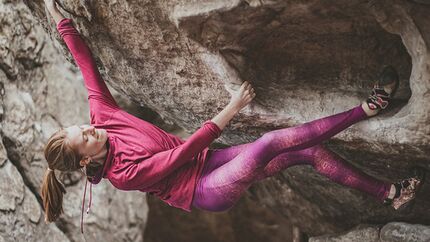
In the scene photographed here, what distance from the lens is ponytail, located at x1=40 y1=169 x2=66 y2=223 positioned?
108 inches

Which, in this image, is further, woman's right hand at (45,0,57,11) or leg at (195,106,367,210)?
woman's right hand at (45,0,57,11)

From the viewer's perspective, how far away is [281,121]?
2.90m

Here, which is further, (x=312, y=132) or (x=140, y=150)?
(x=140, y=150)

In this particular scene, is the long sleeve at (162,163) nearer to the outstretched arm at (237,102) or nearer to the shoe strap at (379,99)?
the outstretched arm at (237,102)

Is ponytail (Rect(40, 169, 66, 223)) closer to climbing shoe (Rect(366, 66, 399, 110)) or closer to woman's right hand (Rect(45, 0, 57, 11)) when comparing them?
woman's right hand (Rect(45, 0, 57, 11))

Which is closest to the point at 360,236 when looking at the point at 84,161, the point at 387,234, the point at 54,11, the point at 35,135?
the point at 387,234

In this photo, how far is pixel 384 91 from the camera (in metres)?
2.53

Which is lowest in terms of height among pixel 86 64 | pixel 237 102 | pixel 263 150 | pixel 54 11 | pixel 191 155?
pixel 263 150

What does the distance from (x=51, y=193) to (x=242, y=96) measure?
3.66ft

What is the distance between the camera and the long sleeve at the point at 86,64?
2896mm

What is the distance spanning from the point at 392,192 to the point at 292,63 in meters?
0.87

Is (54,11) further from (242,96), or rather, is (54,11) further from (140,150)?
(242,96)

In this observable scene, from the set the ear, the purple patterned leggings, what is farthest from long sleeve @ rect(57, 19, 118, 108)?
the purple patterned leggings

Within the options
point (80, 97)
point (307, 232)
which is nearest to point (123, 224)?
point (80, 97)
